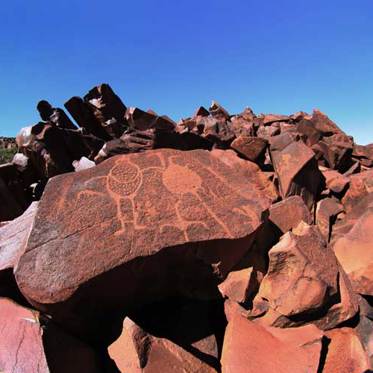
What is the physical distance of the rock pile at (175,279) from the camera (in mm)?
1760

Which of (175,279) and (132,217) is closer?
(132,217)

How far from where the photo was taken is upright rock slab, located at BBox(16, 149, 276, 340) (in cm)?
183

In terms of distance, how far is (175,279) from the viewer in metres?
2.23

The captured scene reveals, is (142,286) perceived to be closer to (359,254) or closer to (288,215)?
(288,215)

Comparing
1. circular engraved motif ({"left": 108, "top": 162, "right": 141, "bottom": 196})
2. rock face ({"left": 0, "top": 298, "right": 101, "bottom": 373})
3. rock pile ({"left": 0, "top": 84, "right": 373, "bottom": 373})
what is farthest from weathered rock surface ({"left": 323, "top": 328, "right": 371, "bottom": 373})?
circular engraved motif ({"left": 108, "top": 162, "right": 141, "bottom": 196})

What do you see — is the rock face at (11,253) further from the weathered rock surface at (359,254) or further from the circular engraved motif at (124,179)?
the weathered rock surface at (359,254)

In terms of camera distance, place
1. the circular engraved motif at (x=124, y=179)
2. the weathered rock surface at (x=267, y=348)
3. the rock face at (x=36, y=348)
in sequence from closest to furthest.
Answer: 1. the rock face at (x=36, y=348)
2. the weathered rock surface at (x=267, y=348)
3. the circular engraved motif at (x=124, y=179)

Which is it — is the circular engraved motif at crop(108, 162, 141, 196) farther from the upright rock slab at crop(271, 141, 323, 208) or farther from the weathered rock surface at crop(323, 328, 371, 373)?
the upright rock slab at crop(271, 141, 323, 208)

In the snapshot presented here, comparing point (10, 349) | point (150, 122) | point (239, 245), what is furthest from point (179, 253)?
point (150, 122)

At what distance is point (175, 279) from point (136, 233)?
20.2 inches

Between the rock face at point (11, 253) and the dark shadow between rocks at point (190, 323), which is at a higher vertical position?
the rock face at point (11, 253)

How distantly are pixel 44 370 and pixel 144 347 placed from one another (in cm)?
51

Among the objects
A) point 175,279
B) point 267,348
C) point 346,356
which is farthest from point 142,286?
point 346,356

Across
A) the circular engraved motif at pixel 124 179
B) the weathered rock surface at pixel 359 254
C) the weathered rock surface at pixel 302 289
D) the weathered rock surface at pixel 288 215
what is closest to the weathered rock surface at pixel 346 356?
the weathered rock surface at pixel 302 289
